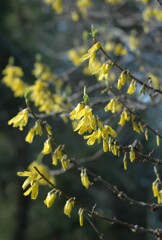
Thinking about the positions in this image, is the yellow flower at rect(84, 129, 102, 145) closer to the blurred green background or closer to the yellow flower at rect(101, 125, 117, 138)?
the yellow flower at rect(101, 125, 117, 138)

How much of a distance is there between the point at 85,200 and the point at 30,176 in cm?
1025

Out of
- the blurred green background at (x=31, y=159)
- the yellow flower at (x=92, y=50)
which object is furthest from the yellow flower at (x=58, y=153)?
the blurred green background at (x=31, y=159)

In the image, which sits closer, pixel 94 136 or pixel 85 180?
pixel 94 136

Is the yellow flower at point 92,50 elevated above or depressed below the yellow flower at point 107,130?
above


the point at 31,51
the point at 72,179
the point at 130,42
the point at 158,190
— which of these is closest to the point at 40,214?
the point at 72,179

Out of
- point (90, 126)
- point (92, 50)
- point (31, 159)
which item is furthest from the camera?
point (31, 159)

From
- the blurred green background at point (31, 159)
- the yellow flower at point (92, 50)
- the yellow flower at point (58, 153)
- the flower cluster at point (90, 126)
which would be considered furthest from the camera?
the blurred green background at point (31, 159)

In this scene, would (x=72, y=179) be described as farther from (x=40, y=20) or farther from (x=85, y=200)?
(x=40, y=20)

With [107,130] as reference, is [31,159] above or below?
below

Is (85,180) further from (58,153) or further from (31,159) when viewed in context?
(31,159)

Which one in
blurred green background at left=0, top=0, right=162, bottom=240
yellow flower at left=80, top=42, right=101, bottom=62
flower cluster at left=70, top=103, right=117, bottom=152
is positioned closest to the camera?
flower cluster at left=70, top=103, right=117, bottom=152

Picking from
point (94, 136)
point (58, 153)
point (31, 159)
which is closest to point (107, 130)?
point (94, 136)

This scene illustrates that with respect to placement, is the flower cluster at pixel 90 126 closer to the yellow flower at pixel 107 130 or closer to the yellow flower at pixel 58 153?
the yellow flower at pixel 107 130

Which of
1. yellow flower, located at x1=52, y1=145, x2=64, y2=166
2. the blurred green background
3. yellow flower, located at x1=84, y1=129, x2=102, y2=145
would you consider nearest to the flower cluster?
yellow flower, located at x1=84, y1=129, x2=102, y2=145
